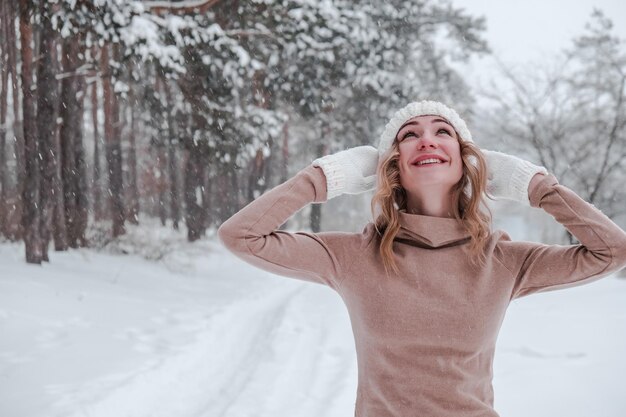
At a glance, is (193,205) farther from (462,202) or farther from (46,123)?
(462,202)

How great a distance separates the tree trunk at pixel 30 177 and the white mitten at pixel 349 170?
29.5ft

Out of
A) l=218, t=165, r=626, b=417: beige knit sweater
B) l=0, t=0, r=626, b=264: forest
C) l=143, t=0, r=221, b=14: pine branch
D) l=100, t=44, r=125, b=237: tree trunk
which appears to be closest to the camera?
l=218, t=165, r=626, b=417: beige knit sweater

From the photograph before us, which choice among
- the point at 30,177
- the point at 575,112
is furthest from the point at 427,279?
the point at 575,112

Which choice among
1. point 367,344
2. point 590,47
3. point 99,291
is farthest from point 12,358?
point 590,47

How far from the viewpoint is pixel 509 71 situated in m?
17.2

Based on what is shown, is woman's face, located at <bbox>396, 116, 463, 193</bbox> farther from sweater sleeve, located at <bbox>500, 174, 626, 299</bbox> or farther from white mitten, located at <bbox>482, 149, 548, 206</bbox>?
sweater sleeve, located at <bbox>500, 174, 626, 299</bbox>

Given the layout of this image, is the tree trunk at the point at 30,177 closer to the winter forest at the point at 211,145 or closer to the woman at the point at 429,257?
the winter forest at the point at 211,145

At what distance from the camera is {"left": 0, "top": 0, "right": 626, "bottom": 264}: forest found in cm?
837

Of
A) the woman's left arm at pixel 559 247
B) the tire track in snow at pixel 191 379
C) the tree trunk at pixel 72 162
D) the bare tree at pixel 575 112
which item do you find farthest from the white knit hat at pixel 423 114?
the bare tree at pixel 575 112

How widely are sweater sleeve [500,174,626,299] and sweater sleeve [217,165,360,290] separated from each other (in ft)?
2.21

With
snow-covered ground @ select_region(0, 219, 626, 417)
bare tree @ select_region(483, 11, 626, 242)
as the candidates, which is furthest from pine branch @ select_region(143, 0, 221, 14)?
bare tree @ select_region(483, 11, 626, 242)

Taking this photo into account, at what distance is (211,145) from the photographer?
11602mm

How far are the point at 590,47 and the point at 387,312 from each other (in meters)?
19.0

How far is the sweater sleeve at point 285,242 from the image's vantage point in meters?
2.04
